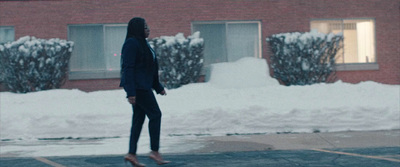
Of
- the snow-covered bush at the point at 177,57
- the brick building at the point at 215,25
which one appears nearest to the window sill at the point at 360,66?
the brick building at the point at 215,25

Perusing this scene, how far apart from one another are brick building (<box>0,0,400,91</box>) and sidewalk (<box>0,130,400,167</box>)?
6542 millimetres

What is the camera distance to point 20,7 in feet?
50.1

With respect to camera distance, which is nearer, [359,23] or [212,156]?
[212,156]

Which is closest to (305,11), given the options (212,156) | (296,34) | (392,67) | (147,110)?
(296,34)

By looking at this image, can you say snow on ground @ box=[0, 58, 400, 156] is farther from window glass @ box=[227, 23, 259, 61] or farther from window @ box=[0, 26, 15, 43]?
window glass @ box=[227, 23, 259, 61]

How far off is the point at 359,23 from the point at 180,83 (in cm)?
599

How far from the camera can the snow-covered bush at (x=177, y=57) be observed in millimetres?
13898

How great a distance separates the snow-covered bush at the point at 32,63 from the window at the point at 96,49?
1283 millimetres

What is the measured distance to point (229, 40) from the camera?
16.0 m

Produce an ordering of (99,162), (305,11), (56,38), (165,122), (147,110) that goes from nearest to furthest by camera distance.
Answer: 1. (147,110)
2. (99,162)
3. (165,122)
4. (56,38)
5. (305,11)

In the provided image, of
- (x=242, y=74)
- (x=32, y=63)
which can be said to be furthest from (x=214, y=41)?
(x=32, y=63)

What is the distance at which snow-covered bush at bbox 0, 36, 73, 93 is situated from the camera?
535 inches

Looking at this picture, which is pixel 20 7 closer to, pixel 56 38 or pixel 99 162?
pixel 56 38

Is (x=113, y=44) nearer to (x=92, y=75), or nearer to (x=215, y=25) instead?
(x=92, y=75)
